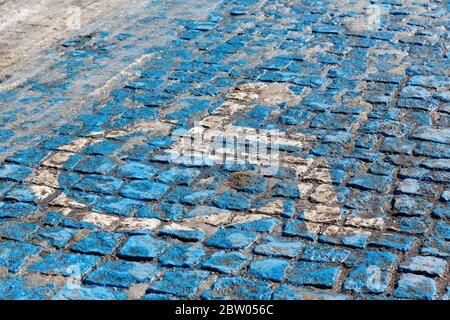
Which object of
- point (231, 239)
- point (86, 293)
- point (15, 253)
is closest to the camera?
point (86, 293)

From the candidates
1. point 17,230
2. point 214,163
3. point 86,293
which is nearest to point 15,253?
point 17,230

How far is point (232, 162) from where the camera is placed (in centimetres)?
493

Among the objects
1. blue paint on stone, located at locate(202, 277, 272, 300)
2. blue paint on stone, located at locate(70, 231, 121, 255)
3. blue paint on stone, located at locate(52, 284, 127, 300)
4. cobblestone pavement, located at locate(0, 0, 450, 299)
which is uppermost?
blue paint on stone, located at locate(52, 284, 127, 300)

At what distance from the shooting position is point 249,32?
731 centimetres

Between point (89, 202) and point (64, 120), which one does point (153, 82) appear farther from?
point (89, 202)

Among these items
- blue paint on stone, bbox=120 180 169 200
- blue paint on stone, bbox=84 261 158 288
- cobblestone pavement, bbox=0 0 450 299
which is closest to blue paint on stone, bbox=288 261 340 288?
cobblestone pavement, bbox=0 0 450 299

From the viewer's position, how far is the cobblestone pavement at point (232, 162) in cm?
384

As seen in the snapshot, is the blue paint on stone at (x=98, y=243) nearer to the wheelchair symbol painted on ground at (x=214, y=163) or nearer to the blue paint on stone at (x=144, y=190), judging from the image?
the wheelchair symbol painted on ground at (x=214, y=163)

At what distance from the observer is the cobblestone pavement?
3.84 m

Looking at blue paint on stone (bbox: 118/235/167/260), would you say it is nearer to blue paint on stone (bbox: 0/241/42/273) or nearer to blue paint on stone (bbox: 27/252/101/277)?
blue paint on stone (bbox: 27/252/101/277)

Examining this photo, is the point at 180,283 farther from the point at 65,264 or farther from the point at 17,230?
the point at 17,230

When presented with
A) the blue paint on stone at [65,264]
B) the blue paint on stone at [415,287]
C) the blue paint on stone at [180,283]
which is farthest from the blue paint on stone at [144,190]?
the blue paint on stone at [415,287]

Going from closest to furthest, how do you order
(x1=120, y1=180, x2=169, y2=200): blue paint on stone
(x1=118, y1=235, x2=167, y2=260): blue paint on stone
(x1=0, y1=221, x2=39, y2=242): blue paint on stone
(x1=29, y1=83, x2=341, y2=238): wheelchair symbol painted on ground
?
1. (x1=118, y1=235, x2=167, y2=260): blue paint on stone
2. (x1=0, y1=221, x2=39, y2=242): blue paint on stone
3. (x1=29, y1=83, x2=341, y2=238): wheelchair symbol painted on ground
4. (x1=120, y1=180, x2=169, y2=200): blue paint on stone
